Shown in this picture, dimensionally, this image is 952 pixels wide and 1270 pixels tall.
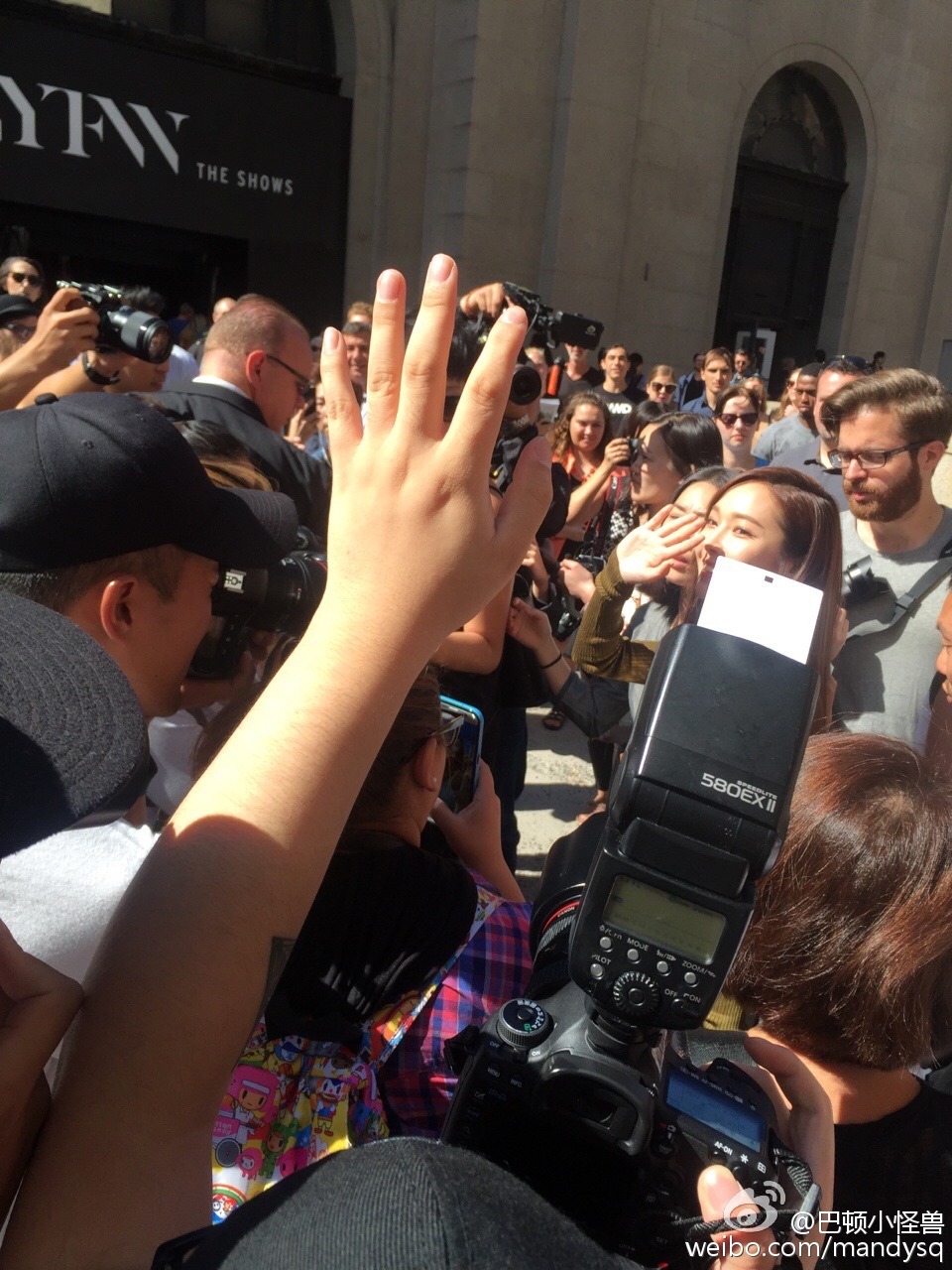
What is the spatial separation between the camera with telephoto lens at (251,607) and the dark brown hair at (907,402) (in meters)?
1.99

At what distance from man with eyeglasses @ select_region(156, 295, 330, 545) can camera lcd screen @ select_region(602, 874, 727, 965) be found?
2641 millimetres

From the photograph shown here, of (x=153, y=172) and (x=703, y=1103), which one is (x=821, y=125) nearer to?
(x=153, y=172)

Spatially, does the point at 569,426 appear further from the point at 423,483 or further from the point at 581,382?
the point at 423,483

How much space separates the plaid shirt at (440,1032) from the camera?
1.29 metres

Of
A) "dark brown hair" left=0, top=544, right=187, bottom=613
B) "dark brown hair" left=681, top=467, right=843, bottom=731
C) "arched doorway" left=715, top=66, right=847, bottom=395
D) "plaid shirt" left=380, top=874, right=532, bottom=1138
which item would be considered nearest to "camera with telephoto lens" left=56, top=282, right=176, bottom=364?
"dark brown hair" left=0, top=544, right=187, bottom=613

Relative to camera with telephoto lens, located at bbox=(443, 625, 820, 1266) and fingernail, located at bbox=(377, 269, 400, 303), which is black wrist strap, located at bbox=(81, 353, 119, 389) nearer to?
fingernail, located at bbox=(377, 269, 400, 303)

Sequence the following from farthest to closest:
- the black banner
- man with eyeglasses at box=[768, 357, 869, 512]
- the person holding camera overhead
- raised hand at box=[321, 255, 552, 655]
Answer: the black banner, the person holding camera overhead, man with eyeglasses at box=[768, 357, 869, 512], raised hand at box=[321, 255, 552, 655]

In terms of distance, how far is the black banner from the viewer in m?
8.70

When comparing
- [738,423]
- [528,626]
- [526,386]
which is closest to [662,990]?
[528,626]

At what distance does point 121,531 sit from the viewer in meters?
1.50

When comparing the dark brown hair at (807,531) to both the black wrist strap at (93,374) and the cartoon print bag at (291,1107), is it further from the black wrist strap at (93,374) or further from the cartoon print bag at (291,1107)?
the black wrist strap at (93,374)

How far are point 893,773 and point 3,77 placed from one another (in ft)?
33.4

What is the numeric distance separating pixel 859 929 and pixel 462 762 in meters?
0.98

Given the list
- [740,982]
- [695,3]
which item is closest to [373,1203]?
[740,982]
